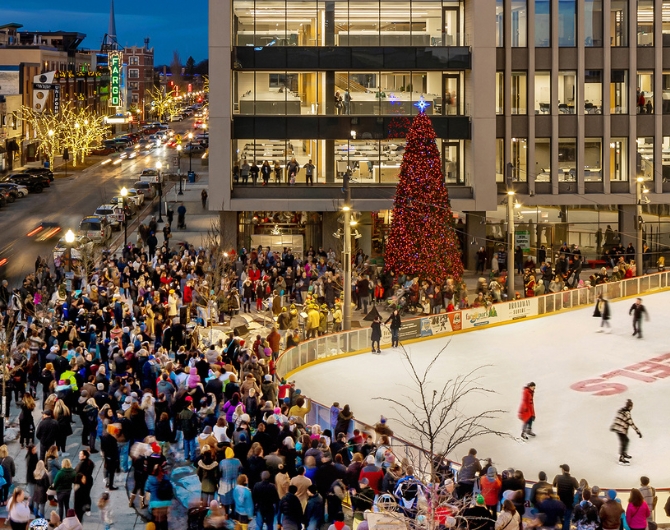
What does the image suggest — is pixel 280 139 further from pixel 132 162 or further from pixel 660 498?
pixel 132 162

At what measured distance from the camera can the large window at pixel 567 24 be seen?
184ft

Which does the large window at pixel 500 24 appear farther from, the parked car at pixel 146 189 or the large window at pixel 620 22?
the parked car at pixel 146 189

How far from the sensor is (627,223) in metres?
56.8

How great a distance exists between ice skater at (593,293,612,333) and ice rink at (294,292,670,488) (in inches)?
15.5

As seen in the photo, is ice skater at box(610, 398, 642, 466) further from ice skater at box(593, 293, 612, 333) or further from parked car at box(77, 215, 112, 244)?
parked car at box(77, 215, 112, 244)

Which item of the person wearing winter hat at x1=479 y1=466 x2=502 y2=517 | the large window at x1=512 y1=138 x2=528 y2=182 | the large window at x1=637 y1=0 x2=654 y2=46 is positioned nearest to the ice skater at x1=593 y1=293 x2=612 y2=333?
the large window at x1=512 y1=138 x2=528 y2=182

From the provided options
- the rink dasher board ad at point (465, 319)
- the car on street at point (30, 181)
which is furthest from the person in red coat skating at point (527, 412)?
the car on street at point (30, 181)

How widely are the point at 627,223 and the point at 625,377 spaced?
2456cm

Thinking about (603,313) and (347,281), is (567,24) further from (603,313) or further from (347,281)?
(347,281)

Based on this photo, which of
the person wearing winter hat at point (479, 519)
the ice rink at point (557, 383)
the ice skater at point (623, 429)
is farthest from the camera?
the ice rink at point (557, 383)

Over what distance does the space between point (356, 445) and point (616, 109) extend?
127ft

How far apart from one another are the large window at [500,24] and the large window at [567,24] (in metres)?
2.62

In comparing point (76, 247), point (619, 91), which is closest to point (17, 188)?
point (76, 247)

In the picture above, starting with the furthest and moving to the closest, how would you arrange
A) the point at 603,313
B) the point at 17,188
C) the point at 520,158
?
the point at 17,188 → the point at 520,158 → the point at 603,313
